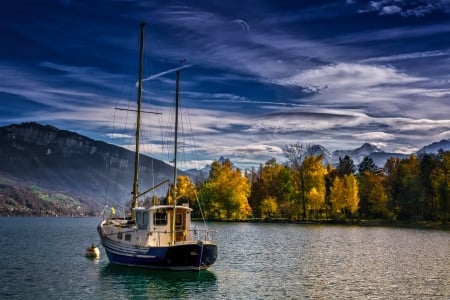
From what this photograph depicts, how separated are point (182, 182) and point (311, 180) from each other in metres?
41.5

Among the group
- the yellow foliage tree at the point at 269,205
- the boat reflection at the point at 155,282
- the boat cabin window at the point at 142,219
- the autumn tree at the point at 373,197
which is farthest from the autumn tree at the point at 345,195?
the boat cabin window at the point at 142,219

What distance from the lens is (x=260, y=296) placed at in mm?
37000

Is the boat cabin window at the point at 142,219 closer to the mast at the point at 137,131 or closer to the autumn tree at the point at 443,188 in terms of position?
the mast at the point at 137,131

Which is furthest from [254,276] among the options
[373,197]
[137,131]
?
[373,197]

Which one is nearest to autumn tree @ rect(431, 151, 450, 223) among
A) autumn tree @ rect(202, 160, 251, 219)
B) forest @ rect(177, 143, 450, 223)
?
forest @ rect(177, 143, 450, 223)

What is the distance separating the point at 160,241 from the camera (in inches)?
1902

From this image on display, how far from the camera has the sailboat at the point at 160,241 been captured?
1813 inches

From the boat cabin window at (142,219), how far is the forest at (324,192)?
250 ft

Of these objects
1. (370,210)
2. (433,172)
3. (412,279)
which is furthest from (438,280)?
(370,210)

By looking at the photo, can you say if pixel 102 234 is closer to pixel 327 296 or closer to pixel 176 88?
pixel 176 88

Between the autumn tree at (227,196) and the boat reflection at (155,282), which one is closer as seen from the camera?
the boat reflection at (155,282)

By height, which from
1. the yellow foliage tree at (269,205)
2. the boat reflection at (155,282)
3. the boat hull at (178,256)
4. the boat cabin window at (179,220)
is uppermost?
the yellow foliage tree at (269,205)

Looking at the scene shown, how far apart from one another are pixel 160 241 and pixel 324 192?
97.4 metres

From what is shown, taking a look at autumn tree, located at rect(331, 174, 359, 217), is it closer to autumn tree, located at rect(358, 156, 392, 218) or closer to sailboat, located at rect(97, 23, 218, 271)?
autumn tree, located at rect(358, 156, 392, 218)
